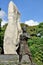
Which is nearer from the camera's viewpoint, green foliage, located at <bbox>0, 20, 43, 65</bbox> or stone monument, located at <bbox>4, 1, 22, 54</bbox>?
stone monument, located at <bbox>4, 1, 22, 54</bbox>

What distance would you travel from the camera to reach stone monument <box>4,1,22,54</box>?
24.2 metres

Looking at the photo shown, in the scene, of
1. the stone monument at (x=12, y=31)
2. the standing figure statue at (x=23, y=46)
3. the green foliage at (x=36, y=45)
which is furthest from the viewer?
the green foliage at (x=36, y=45)

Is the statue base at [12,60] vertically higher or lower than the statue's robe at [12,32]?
lower

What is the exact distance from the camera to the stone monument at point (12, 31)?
79.6ft

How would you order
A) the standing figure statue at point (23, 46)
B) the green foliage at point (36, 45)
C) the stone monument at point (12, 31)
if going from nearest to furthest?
the standing figure statue at point (23, 46), the stone monument at point (12, 31), the green foliage at point (36, 45)

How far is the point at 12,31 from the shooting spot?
24688mm

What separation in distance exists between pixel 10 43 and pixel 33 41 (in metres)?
13.0

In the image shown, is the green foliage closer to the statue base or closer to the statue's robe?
the statue's robe

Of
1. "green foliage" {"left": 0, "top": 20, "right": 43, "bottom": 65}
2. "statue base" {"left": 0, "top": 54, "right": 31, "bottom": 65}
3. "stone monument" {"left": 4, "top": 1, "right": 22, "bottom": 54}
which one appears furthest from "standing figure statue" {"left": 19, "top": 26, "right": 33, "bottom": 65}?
"stone monument" {"left": 4, "top": 1, "right": 22, "bottom": 54}

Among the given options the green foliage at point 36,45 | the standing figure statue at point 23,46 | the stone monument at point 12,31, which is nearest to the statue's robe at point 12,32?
the stone monument at point 12,31


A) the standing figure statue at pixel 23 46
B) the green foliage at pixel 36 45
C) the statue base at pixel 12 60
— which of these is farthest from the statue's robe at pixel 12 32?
the standing figure statue at pixel 23 46

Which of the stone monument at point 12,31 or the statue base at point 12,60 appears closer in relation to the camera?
the statue base at point 12,60

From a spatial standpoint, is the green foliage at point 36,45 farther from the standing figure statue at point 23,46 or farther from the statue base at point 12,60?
the standing figure statue at point 23,46

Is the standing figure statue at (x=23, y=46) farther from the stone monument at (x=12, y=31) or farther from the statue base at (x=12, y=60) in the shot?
the stone monument at (x=12, y=31)
